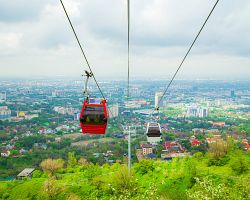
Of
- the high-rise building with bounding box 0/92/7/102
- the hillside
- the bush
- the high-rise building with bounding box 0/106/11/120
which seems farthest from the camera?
the high-rise building with bounding box 0/92/7/102

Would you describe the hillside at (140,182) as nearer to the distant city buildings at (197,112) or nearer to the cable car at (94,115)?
the cable car at (94,115)

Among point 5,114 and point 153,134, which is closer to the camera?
point 153,134

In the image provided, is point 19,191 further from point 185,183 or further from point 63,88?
point 63,88

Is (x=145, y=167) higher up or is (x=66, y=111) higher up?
(x=145, y=167)

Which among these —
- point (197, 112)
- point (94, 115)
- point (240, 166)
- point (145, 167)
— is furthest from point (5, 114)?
point (94, 115)

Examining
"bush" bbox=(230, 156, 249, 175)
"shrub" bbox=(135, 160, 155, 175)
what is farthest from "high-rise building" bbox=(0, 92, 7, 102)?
"bush" bbox=(230, 156, 249, 175)

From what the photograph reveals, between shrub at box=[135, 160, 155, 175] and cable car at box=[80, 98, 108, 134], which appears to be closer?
cable car at box=[80, 98, 108, 134]

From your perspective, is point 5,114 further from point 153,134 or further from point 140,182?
point 153,134

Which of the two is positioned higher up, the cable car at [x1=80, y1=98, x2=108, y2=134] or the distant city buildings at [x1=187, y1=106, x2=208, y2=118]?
the cable car at [x1=80, y1=98, x2=108, y2=134]

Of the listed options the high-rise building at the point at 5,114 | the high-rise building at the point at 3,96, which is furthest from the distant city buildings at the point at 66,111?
Answer: the high-rise building at the point at 3,96

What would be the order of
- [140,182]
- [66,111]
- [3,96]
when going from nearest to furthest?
1. [140,182]
2. [66,111]
3. [3,96]

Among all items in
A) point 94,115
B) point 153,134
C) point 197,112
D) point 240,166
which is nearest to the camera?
point 94,115

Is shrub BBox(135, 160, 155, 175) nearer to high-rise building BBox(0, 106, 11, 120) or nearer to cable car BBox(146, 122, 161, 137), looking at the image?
cable car BBox(146, 122, 161, 137)
